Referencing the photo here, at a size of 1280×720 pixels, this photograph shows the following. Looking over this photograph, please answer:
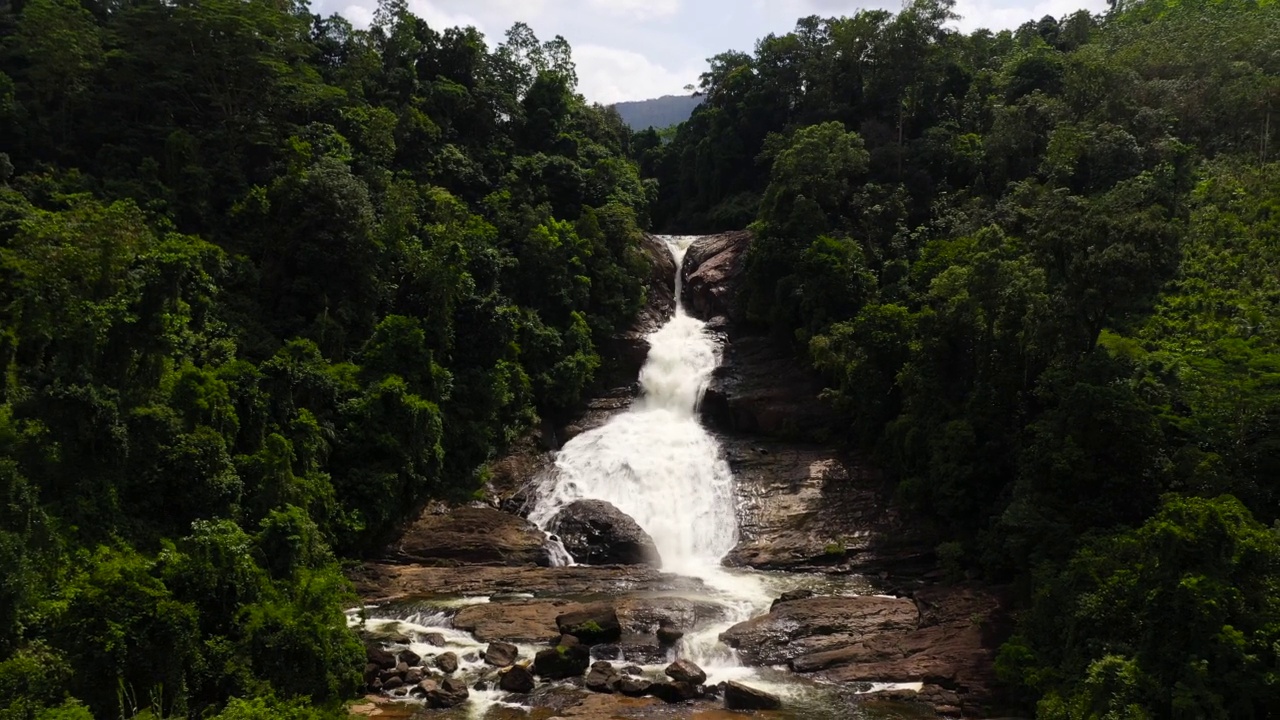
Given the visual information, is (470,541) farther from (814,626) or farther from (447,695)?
(814,626)

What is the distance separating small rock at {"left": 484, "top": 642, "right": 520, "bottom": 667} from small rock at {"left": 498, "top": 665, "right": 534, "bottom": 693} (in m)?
0.93

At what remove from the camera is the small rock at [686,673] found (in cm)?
1755

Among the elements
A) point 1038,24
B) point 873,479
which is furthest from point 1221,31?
point 873,479

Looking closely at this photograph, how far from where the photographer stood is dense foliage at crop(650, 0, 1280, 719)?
13781 millimetres

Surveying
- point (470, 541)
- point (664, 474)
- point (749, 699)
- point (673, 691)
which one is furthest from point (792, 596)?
point (470, 541)

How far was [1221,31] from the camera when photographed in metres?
35.5

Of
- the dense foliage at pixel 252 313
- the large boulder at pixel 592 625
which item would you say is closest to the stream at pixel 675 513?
the large boulder at pixel 592 625

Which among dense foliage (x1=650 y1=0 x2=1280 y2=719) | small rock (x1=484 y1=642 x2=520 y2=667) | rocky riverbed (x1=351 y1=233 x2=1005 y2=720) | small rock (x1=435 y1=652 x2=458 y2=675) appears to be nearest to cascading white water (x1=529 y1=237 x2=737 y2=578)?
rocky riverbed (x1=351 y1=233 x2=1005 y2=720)

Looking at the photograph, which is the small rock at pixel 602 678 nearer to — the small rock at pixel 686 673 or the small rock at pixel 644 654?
the small rock at pixel 644 654

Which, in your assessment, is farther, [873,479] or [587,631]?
[873,479]

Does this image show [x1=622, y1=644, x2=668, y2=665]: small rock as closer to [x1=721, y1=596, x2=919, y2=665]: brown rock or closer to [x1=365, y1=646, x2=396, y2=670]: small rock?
[x1=721, y1=596, x2=919, y2=665]: brown rock

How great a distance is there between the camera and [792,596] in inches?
864

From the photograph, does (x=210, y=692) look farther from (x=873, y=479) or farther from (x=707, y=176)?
(x=707, y=176)

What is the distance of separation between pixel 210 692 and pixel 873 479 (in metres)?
22.2
